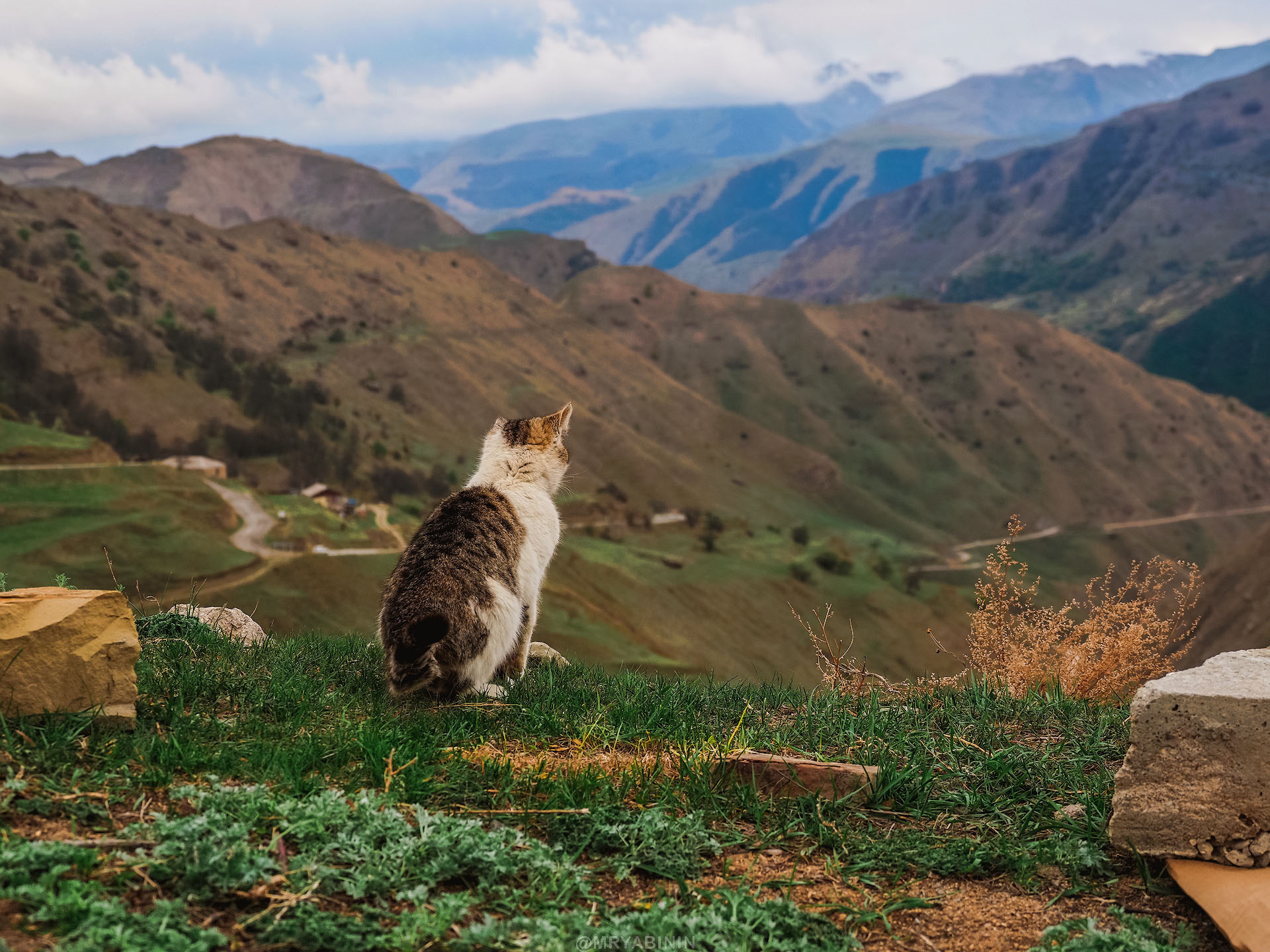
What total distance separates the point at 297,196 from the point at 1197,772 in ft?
665

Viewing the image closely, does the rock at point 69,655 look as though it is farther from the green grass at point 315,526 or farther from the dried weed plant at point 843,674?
the green grass at point 315,526

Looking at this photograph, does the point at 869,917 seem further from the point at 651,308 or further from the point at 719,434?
the point at 651,308

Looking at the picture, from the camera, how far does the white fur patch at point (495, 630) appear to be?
21.5 ft

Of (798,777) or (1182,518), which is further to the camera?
(1182,518)

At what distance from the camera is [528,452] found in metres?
8.11

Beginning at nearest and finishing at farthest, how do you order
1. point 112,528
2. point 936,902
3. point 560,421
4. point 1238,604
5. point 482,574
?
point 936,902, point 482,574, point 560,421, point 112,528, point 1238,604

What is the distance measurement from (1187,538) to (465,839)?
119m

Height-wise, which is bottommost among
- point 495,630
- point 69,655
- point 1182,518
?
point 1182,518

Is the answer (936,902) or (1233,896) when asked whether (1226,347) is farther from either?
(936,902)

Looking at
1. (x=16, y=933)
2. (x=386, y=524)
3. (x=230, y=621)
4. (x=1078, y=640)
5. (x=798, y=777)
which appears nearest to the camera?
(x=16, y=933)

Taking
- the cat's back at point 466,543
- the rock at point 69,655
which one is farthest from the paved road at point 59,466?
the rock at point 69,655

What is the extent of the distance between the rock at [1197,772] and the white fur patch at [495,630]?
12.6 ft

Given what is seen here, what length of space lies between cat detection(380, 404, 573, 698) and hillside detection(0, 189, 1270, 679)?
26.8 metres

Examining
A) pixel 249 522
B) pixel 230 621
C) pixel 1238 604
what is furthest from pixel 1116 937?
pixel 1238 604
